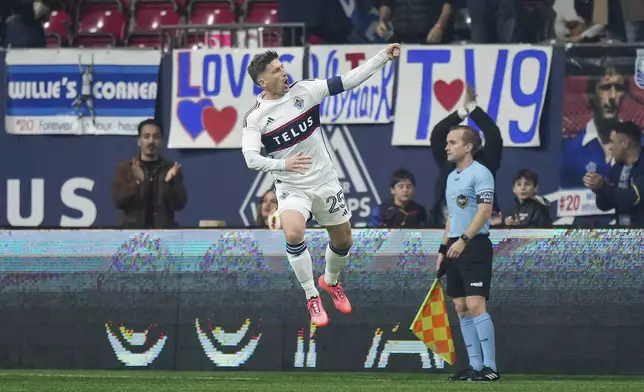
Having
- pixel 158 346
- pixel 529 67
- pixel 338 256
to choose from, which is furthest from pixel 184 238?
pixel 529 67

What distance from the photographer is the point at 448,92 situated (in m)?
13.9

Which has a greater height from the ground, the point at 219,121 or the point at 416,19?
the point at 416,19

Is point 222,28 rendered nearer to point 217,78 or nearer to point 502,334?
point 217,78

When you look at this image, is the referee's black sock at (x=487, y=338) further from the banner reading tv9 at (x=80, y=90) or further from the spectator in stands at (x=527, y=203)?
the banner reading tv9 at (x=80, y=90)

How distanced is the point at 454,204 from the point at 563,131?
320cm

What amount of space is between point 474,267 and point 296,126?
195cm

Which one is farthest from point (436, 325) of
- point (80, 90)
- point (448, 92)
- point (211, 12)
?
point (211, 12)

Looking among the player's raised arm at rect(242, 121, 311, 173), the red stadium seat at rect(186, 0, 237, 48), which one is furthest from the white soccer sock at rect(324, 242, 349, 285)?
the red stadium seat at rect(186, 0, 237, 48)

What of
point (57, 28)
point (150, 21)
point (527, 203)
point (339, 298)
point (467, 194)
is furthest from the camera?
point (57, 28)

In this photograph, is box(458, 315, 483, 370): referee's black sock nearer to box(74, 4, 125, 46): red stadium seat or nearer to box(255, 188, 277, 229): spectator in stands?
box(255, 188, 277, 229): spectator in stands

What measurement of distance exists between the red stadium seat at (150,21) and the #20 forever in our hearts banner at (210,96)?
6.92 feet

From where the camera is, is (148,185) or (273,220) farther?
(148,185)

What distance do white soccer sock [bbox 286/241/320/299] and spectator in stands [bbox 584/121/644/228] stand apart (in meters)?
3.99

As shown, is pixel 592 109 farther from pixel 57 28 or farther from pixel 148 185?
pixel 57 28
